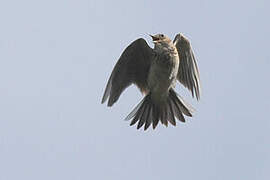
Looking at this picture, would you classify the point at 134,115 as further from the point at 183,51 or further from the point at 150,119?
the point at 183,51

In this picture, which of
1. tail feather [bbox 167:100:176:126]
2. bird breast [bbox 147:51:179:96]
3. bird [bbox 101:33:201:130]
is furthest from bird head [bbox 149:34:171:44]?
tail feather [bbox 167:100:176:126]

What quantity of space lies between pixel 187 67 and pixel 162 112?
1.00 metres

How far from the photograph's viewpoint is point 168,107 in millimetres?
19703

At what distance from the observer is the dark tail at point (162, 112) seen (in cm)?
1962

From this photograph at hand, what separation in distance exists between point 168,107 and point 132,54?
3.91 ft

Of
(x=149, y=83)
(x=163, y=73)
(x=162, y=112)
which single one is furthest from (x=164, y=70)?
(x=162, y=112)

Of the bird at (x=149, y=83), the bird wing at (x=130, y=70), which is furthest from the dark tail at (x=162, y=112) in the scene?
→ the bird wing at (x=130, y=70)

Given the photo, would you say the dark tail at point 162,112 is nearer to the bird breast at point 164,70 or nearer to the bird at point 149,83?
the bird at point 149,83

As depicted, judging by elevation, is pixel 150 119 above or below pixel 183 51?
below

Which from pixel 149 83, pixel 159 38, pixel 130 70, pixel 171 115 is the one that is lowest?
pixel 171 115

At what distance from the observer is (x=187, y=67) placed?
19953 millimetres

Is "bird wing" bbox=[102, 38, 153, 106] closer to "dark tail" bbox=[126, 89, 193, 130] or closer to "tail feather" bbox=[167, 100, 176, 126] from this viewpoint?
"dark tail" bbox=[126, 89, 193, 130]

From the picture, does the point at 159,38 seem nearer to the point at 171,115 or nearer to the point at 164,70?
the point at 164,70

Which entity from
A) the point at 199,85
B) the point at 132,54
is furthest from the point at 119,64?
the point at 199,85
